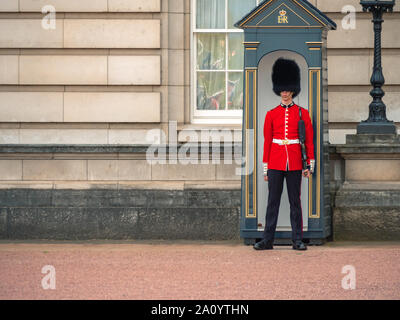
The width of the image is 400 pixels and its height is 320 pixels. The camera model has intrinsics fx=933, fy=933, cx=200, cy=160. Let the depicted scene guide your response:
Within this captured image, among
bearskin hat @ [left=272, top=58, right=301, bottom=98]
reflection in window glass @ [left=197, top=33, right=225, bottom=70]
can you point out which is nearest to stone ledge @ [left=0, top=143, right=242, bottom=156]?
reflection in window glass @ [left=197, top=33, right=225, bottom=70]

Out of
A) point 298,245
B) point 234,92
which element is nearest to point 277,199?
point 298,245

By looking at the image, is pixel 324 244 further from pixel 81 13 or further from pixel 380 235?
pixel 81 13

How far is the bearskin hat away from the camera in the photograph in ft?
32.5

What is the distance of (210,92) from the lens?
11672mm

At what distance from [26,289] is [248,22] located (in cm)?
393

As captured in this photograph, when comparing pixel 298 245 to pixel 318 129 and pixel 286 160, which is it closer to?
pixel 286 160

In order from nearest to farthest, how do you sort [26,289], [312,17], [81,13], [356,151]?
[26,289]
[312,17]
[356,151]
[81,13]

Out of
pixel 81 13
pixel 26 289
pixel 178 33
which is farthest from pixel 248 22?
pixel 26 289

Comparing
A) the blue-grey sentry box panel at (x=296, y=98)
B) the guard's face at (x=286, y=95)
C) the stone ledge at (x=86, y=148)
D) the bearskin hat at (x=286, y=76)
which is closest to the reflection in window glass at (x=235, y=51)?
the stone ledge at (x=86, y=148)

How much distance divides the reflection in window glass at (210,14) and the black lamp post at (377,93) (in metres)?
1.93

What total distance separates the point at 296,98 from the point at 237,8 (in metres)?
2.00

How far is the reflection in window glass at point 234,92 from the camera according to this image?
11.7 m

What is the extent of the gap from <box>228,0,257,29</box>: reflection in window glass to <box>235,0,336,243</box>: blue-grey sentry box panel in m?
1.63

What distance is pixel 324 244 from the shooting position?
1015 centimetres
